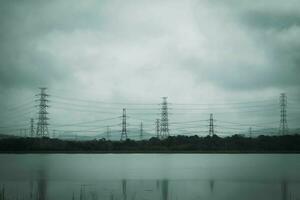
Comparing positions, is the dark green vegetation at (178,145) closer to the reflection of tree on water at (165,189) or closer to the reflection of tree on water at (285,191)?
the reflection of tree on water at (285,191)

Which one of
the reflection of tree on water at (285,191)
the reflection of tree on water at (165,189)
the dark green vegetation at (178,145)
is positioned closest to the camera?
the reflection of tree on water at (285,191)

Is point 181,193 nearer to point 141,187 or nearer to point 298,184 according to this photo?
point 141,187

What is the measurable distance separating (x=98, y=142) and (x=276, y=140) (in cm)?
4546

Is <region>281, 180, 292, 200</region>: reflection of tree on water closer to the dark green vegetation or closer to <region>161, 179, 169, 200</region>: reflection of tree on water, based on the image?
<region>161, 179, 169, 200</region>: reflection of tree on water

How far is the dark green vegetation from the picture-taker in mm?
106250

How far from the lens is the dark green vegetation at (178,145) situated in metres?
106

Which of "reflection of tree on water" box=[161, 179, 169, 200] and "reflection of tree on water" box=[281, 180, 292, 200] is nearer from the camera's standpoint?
"reflection of tree on water" box=[281, 180, 292, 200]

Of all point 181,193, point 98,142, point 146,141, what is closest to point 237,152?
point 146,141

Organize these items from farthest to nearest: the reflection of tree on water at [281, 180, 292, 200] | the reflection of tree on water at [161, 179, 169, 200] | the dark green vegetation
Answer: the dark green vegetation
the reflection of tree on water at [161, 179, 169, 200]
the reflection of tree on water at [281, 180, 292, 200]

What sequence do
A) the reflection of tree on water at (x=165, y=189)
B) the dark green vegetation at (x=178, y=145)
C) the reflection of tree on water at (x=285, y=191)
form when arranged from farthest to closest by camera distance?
the dark green vegetation at (x=178, y=145), the reflection of tree on water at (x=165, y=189), the reflection of tree on water at (x=285, y=191)

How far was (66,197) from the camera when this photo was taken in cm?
2794

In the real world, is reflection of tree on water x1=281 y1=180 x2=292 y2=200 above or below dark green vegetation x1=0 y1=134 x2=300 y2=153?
below

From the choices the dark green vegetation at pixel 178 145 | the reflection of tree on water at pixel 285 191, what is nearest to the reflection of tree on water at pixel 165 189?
the reflection of tree on water at pixel 285 191

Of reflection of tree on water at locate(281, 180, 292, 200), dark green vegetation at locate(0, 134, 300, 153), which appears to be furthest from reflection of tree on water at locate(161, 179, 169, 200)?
dark green vegetation at locate(0, 134, 300, 153)
